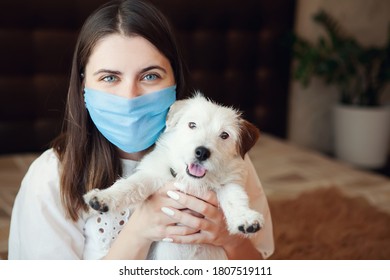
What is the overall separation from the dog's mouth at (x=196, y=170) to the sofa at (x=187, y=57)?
1.54 m

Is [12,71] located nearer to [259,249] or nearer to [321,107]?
[259,249]

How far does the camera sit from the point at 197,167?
100 cm

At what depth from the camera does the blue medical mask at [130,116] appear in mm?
1115

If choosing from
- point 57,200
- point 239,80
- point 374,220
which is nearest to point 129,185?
point 57,200

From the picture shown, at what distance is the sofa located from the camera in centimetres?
282

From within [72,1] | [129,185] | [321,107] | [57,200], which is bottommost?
[321,107]

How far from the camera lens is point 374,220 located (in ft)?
6.86

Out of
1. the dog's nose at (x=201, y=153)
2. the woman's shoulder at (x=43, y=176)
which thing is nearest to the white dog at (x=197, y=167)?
the dog's nose at (x=201, y=153)

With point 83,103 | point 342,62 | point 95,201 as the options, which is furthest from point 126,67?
point 342,62

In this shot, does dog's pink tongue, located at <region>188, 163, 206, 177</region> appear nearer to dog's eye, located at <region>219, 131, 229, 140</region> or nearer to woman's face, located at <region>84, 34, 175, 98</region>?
dog's eye, located at <region>219, 131, 229, 140</region>

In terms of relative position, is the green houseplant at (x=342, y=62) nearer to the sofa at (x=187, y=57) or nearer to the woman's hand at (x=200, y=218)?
the sofa at (x=187, y=57)

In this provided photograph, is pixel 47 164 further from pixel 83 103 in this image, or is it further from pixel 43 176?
pixel 83 103

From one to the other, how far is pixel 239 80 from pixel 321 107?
0.86 m

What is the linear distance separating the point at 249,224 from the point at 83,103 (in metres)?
0.52
